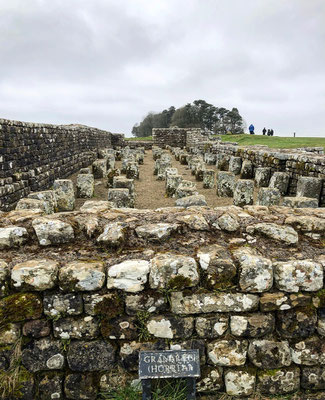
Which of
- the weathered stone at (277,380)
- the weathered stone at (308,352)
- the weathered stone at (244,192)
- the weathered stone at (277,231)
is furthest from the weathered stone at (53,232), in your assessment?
the weathered stone at (244,192)

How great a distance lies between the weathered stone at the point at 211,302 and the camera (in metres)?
2.72

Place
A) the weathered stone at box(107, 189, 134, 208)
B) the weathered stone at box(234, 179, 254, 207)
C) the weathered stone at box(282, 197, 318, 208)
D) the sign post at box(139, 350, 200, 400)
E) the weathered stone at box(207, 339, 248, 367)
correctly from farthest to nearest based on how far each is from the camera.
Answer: the weathered stone at box(234, 179, 254, 207) → the weathered stone at box(107, 189, 134, 208) → the weathered stone at box(282, 197, 318, 208) → the weathered stone at box(207, 339, 248, 367) → the sign post at box(139, 350, 200, 400)

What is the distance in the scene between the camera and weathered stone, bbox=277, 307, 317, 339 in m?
2.79

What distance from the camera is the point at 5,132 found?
6.88m

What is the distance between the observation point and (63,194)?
690 centimetres

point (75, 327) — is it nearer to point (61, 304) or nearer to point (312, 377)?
point (61, 304)

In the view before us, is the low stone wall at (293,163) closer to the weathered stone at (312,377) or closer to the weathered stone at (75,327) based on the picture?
the weathered stone at (312,377)

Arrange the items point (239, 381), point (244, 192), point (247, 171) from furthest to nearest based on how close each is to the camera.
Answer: point (247, 171)
point (244, 192)
point (239, 381)

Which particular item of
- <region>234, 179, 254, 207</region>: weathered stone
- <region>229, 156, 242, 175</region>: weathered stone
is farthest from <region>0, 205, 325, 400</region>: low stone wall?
<region>229, 156, 242, 175</region>: weathered stone

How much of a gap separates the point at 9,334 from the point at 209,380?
1.84 meters

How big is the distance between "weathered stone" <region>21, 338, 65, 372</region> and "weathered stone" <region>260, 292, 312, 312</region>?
73.0 inches

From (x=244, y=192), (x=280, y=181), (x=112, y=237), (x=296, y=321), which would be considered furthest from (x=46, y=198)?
(x=280, y=181)

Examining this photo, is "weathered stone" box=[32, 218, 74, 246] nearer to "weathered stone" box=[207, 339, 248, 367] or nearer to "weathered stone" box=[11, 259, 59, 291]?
"weathered stone" box=[11, 259, 59, 291]

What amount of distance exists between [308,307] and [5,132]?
268 inches
